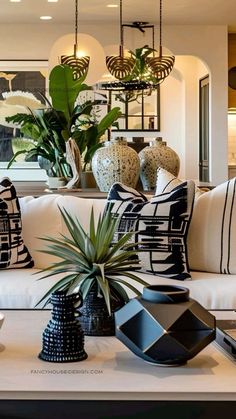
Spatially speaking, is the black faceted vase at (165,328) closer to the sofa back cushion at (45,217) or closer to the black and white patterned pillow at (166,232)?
the black and white patterned pillow at (166,232)

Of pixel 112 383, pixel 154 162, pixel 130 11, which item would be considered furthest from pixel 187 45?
pixel 112 383

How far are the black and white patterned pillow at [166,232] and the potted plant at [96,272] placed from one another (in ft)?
3.52

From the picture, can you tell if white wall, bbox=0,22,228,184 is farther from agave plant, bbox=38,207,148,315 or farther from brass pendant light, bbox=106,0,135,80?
agave plant, bbox=38,207,148,315

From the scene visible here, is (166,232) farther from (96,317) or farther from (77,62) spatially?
(77,62)

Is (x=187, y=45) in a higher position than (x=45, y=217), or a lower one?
higher

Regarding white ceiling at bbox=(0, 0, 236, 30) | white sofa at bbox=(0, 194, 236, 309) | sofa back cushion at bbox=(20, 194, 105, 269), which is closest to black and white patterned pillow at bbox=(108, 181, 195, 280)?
white sofa at bbox=(0, 194, 236, 309)

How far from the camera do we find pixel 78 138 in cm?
458

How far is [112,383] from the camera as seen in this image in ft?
5.00

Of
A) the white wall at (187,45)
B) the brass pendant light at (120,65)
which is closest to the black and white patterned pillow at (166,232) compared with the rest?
the brass pendant light at (120,65)

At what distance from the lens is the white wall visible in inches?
369

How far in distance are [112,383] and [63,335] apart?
228 millimetres

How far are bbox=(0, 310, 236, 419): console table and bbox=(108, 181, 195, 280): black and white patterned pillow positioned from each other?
1295 mm

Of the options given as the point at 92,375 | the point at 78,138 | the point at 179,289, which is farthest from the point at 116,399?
the point at 78,138
